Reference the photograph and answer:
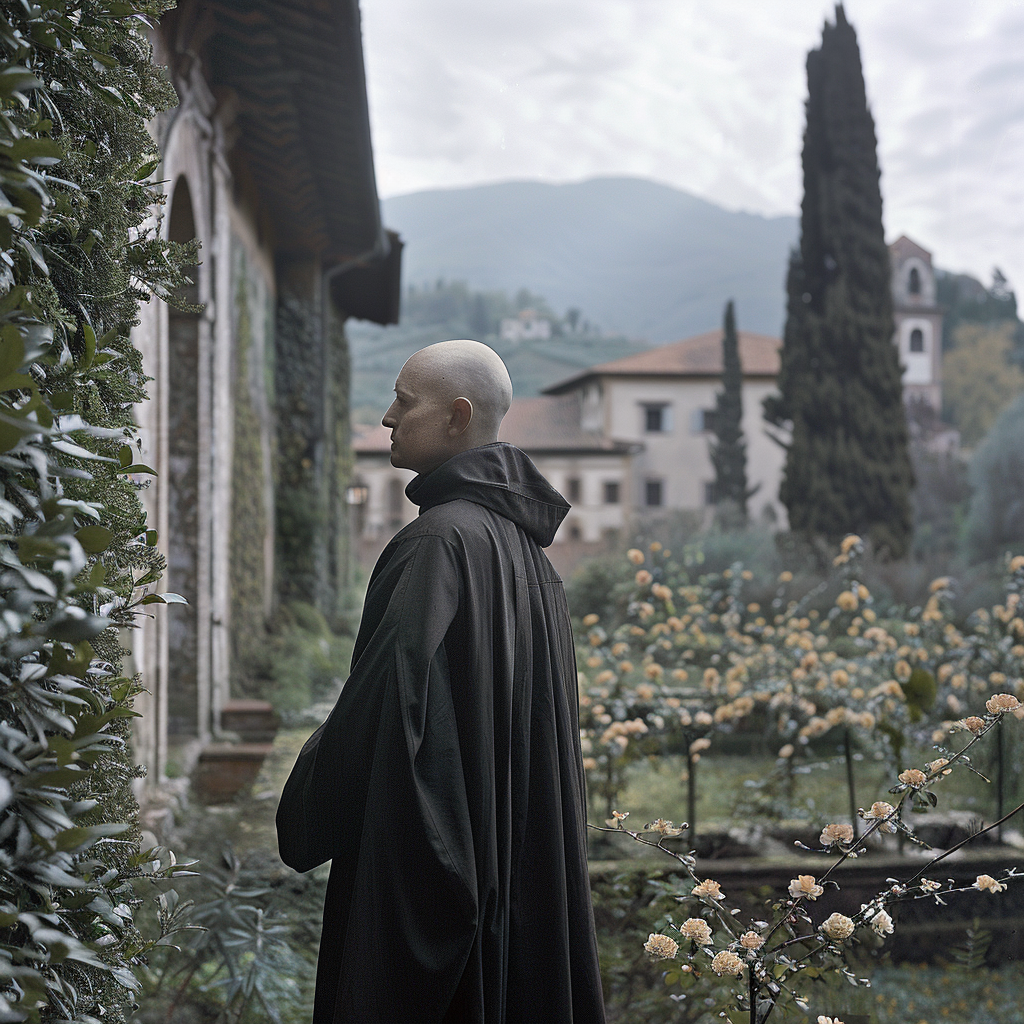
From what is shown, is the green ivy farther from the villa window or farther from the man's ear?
the villa window

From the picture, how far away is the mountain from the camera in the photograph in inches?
2106

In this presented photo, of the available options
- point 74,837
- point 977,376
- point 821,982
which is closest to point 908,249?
point 977,376

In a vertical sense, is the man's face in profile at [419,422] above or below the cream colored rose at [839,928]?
above

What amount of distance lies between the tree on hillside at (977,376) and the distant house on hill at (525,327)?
19.9m

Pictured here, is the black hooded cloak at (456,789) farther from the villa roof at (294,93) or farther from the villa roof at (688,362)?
the villa roof at (688,362)

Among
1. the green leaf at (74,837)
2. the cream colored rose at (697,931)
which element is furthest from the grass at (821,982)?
the green leaf at (74,837)

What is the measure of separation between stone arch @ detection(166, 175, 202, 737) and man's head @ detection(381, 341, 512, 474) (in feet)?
11.3

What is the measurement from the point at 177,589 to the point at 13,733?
3939 millimetres

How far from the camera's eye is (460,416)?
63.5 inches

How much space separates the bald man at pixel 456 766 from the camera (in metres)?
1.34

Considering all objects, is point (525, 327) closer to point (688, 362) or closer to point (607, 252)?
point (607, 252)

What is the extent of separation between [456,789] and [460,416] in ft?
2.01

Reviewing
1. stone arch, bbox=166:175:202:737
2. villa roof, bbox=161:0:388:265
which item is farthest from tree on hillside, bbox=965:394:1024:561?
stone arch, bbox=166:175:202:737

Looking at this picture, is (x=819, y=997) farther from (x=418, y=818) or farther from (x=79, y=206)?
(x=79, y=206)
